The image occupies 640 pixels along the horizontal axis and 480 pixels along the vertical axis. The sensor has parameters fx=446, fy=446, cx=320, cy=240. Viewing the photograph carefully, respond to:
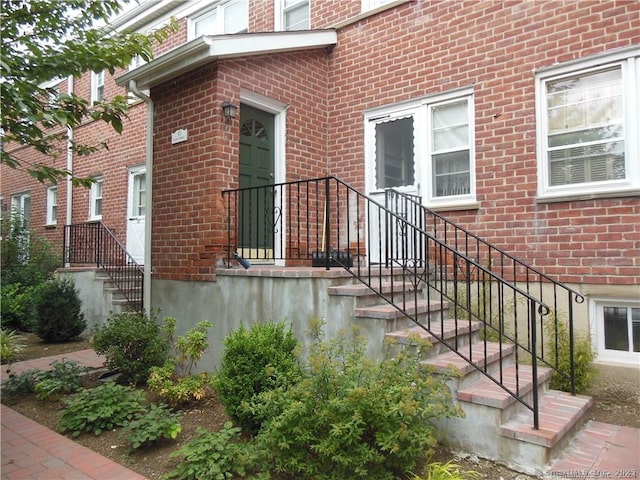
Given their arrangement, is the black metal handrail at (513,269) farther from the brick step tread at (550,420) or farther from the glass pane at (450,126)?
the glass pane at (450,126)

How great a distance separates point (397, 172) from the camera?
6.60 metres

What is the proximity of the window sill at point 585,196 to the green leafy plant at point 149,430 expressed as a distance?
4338 mm

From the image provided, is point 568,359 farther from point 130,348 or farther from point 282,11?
point 282,11

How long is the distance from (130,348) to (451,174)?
4.41 metres

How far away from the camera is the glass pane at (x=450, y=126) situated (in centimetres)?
573

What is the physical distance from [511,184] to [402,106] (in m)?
1.92

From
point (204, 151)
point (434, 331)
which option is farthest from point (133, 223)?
point (434, 331)

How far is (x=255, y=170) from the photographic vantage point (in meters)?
6.20

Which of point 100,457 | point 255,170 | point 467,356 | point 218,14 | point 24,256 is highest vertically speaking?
point 218,14

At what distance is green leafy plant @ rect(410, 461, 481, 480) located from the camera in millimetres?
2789

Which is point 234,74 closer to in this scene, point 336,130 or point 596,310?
point 336,130

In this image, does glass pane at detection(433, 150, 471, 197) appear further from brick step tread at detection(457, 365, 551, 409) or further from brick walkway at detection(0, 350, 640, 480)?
brick walkway at detection(0, 350, 640, 480)

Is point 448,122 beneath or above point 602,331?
above

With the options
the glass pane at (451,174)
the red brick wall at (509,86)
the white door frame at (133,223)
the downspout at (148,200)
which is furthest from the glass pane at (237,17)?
the glass pane at (451,174)
